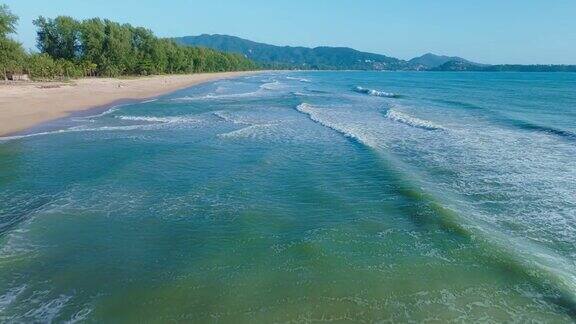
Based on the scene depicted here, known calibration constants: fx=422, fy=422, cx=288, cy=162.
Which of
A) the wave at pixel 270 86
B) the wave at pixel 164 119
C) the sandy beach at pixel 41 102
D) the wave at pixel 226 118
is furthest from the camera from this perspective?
the wave at pixel 270 86

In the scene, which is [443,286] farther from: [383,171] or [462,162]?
[462,162]

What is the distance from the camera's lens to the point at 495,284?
28.7 feet

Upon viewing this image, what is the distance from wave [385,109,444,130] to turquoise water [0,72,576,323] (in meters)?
5.85

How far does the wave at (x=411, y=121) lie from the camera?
27.7 meters

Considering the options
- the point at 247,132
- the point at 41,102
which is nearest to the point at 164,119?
the point at 247,132

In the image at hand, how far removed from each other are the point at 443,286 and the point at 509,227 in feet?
13.3

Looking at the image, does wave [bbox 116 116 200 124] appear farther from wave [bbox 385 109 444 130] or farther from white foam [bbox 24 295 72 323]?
white foam [bbox 24 295 72 323]

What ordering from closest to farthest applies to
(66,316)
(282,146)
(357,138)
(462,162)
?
(66,316), (462,162), (282,146), (357,138)

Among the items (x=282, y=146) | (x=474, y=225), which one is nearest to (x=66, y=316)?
(x=474, y=225)

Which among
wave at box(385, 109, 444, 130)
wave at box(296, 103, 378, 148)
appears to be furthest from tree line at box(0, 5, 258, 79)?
wave at box(385, 109, 444, 130)

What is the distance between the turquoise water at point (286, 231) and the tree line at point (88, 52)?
1785 inches

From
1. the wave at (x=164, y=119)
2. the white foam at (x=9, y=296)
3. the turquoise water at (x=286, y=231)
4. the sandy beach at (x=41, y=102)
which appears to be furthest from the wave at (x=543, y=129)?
the sandy beach at (x=41, y=102)

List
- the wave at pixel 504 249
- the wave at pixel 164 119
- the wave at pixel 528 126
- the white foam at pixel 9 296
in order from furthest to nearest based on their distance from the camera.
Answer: the wave at pixel 164 119 < the wave at pixel 528 126 < the wave at pixel 504 249 < the white foam at pixel 9 296

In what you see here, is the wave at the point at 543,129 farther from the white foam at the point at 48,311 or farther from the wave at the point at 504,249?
the white foam at the point at 48,311
